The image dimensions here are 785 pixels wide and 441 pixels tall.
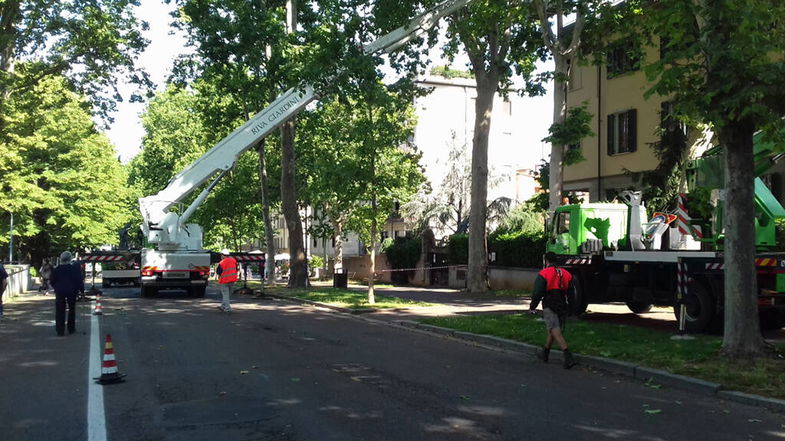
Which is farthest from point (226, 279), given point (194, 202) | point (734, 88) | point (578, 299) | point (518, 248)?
point (518, 248)

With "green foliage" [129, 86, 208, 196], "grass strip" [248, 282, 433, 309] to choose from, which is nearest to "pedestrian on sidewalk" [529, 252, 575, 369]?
"grass strip" [248, 282, 433, 309]

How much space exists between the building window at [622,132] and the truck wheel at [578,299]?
13.0m

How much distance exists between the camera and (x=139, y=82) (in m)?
23.9

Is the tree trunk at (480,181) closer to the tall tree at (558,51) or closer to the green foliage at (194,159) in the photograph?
the tall tree at (558,51)

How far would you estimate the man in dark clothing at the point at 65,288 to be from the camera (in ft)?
45.3

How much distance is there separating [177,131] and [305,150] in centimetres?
2387

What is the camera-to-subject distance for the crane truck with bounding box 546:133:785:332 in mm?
12695

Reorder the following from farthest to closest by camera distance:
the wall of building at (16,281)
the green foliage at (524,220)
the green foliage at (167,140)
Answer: the green foliage at (167,140) < the green foliage at (524,220) < the wall of building at (16,281)

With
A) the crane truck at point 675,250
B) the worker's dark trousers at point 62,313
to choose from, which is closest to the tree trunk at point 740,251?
the crane truck at point 675,250

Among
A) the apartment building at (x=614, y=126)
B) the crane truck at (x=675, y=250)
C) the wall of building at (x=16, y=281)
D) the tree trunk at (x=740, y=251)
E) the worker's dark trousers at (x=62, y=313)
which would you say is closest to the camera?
the tree trunk at (x=740, y=251)

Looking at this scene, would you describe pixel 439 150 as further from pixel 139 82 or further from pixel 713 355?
pixel 713 355

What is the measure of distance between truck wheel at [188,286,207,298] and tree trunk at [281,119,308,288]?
4.75 m

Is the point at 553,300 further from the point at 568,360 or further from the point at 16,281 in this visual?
the point at 16,281

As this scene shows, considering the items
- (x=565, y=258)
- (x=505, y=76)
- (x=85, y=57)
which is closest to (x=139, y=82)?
(x=85, y=57)
